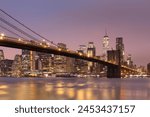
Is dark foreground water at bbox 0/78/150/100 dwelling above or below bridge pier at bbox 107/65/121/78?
below

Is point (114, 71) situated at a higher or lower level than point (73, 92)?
higher

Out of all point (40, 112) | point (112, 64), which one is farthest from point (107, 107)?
point (112, 64)

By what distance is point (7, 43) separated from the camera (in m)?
46.6

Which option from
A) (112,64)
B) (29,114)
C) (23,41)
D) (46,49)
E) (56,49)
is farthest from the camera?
(112,64)

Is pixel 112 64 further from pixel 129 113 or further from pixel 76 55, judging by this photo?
pixel 129 113

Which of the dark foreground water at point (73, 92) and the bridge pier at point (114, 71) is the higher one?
the bridge pier at point (114, 71)

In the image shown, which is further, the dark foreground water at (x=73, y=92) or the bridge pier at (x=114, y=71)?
the bridge pier at (x=114, y=71)

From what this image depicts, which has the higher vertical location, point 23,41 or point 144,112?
point 23,41

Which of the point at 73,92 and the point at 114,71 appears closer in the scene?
the point at 73,92

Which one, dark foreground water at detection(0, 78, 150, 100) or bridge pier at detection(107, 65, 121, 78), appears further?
bridge pier at detection(107, 65, 121, 78)

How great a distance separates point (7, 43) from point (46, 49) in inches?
397

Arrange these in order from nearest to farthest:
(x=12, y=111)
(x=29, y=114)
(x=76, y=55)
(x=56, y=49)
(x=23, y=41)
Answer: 1. (x=29, y=114)
2. (x=12, y=111)
3. (x=23, y=41)
4. (x=56, y=49)
5. (x=76, y=55)

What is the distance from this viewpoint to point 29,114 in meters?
9.36

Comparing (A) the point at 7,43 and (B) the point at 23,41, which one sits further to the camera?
(B) the point at 23,41
